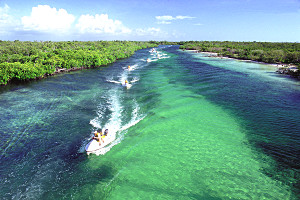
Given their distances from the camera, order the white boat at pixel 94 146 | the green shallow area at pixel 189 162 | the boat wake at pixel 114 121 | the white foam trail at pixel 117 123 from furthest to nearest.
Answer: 1. the boat wake at pixel 114 121
2. the white foam trail at pixel 117 123
3. the white boat at pixel 94 146
4. the green shallow area at pixel 189 162

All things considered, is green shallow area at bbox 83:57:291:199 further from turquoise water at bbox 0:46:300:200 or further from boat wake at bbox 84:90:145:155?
boat wake at bbox 84:90:145:155

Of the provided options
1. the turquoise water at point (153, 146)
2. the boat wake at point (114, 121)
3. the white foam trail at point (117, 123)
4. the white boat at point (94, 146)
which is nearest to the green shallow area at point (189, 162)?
the turquoise water at point (153, 146)

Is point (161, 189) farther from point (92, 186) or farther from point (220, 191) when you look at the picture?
point (92, 186)

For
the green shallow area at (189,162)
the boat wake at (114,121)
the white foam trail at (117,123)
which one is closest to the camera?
the green shallow area at (189,162)

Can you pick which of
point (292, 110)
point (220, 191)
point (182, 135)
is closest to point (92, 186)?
point (220, 191)

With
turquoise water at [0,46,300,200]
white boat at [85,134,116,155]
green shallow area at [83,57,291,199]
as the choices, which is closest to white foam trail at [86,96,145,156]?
turquoise water at [0,46,300,200]

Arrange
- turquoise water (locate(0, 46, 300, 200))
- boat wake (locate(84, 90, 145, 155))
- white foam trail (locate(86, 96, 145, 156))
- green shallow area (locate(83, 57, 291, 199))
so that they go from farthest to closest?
boat wake (locate(84, 90, 145, 155)) < white foam trail (locate(86, 96, 145, 156)) < turquoise water (locate(0, 46, 300, 200)) < green shallow area (locate(83, 57, 291, 199))

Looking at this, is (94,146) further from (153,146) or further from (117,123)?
(153,146)

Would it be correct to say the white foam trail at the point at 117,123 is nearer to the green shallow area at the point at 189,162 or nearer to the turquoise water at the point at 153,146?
the turquoise water at the point at 153,146
